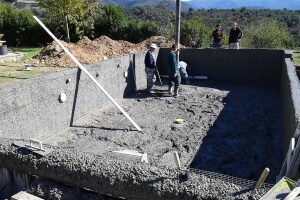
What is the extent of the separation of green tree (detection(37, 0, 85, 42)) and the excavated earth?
35.8 feet

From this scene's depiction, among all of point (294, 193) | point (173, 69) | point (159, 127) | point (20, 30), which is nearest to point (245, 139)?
point (159, 127)

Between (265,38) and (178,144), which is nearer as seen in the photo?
(178,144)

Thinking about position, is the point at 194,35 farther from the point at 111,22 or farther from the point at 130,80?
the point at 130,80

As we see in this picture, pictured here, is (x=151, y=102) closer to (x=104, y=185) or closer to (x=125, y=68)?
(x=125, y=68)

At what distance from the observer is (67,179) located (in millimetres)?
4129

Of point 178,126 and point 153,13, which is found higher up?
point 153,13

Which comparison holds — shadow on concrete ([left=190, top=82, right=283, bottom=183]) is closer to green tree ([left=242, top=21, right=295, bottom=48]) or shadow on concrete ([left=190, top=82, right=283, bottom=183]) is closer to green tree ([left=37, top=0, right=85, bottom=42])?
green tree ([left=242, top=21, right=295, bottom=48])

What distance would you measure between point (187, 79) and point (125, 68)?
2705mm

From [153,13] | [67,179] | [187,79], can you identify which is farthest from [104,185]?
[153,13]

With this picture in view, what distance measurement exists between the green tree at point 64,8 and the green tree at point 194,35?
616 centimetres

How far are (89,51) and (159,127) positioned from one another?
344 inches

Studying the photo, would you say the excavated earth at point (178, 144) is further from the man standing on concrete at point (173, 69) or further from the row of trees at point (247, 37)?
the row of trees at point (247, 37)

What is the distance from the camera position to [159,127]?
29.4 feet

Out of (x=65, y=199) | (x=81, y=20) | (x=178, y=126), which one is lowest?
(x=178, y=126)
